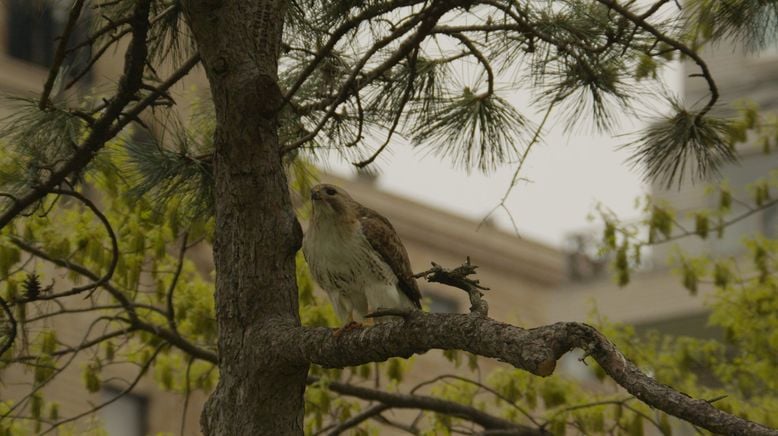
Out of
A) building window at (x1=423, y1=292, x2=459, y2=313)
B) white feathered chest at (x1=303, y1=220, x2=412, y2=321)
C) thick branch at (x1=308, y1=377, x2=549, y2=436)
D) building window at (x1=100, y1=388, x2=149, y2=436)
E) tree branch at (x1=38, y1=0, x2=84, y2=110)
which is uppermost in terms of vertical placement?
tree branch at (x1=38, y1=0, x2=84, y2=110)

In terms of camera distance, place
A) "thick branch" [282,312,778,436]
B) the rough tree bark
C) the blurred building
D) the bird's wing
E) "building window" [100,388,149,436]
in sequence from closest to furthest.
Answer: "thick branch" [282,312,778,436]
the rough tree bark
the bird's wing
the blurred building
"building window" [100,388,149,436]

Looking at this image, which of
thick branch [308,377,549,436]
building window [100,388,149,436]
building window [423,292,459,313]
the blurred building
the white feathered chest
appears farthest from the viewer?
building window [423,292,459,313]

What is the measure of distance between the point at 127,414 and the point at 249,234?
17026 mm

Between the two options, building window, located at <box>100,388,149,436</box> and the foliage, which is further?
building window, located at <box>100,388,149,436</box>

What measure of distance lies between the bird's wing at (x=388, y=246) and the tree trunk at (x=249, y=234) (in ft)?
3.37

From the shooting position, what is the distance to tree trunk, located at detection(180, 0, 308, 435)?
7.35m

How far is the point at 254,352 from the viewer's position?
7.35 meters

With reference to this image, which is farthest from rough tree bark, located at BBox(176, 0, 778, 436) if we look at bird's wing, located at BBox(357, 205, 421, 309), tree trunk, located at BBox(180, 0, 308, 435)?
bird's wing, located at BBox(357, 205, 421, 309)

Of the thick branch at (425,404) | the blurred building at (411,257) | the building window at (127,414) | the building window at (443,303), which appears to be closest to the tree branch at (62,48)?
the thick branch at (425,404)

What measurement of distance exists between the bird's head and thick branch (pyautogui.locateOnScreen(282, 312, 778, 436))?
1349 millimetres

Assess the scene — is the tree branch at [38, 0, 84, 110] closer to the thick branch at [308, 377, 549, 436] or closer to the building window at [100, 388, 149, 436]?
the thick branch at [308, 377, 549, 436]

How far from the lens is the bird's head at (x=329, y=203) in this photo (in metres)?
8.61

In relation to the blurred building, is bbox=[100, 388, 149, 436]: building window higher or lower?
lower

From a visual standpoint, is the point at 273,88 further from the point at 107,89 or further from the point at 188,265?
the point at 188,265
